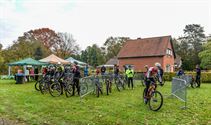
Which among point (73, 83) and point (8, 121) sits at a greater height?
point (73, 83)

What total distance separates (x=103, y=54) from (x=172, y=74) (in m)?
44.7

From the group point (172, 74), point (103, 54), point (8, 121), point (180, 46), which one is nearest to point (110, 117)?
point (8, 121)

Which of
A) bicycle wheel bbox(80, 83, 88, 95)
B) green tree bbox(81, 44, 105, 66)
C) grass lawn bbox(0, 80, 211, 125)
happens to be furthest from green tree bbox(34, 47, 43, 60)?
grass lawn bbox(0, 80, 211, 125)

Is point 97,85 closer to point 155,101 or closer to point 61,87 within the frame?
point 61,87

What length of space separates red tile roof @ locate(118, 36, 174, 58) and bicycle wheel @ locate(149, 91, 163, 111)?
26.8m

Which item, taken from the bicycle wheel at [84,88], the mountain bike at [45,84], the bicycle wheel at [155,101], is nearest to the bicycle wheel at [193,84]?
the bicycle wheel at [84,88]

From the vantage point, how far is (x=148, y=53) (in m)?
36.1

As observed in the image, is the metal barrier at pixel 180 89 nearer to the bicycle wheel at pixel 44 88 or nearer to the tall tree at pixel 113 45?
the bicycle wheel at pixel 44 88

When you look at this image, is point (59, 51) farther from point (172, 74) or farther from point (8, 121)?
point (8, 121)

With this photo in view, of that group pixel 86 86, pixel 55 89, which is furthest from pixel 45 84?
pixel 86 86

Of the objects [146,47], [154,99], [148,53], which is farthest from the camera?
[146,47]

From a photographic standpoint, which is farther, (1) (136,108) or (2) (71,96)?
(2) (71,96)

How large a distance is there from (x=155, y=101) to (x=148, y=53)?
2802 cm

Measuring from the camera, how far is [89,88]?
11.6 metres
